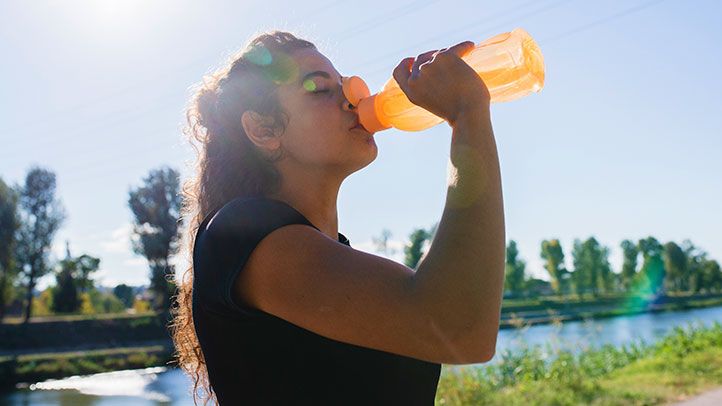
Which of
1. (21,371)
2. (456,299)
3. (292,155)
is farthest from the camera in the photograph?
(21,371)

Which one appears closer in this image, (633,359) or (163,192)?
(633,359)

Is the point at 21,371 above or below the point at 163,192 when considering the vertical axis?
below

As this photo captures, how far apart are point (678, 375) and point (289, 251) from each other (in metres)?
7.38

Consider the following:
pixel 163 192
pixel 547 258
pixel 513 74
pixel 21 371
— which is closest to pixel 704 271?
pixel 547 258

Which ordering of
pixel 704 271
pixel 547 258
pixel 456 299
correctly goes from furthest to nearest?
pixel 704 271, pixel 547 258, pixel 456 299

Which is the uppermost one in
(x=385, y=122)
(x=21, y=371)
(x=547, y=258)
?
(x=547, y=258)

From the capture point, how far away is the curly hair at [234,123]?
129cm

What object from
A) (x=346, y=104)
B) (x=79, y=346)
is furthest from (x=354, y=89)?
(x=79, y=346)

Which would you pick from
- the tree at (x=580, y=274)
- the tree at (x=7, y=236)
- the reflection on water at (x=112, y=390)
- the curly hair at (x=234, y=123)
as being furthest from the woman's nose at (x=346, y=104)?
the tree at (x=580, y=274)

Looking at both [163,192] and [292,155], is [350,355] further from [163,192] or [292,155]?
[163,192]

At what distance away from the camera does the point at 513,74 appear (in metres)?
1.29

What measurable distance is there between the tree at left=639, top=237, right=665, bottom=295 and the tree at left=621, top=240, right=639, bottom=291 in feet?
3.02

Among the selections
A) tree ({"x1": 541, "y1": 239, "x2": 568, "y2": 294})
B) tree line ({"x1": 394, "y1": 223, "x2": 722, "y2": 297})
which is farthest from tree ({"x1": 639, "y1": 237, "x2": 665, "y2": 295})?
tree ({"x1": 541, "y1": 239, "x2": 568, "y2": 294})

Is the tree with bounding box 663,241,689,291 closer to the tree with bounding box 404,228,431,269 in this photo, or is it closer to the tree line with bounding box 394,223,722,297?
the tree line with bounding box 394,223,722,297
